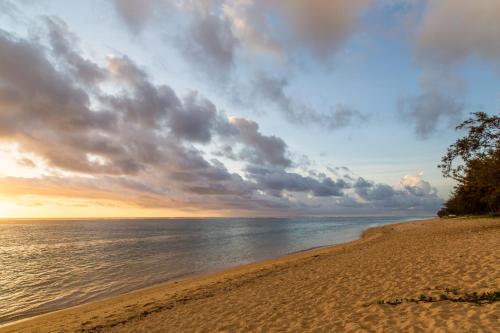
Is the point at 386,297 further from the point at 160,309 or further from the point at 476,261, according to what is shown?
the point at 160,309

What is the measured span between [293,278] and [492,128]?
2246 centimetres

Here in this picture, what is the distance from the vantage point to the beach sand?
7805mm

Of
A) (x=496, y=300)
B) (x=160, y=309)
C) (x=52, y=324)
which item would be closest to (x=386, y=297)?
(x=496, y=300)

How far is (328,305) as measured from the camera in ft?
33.1

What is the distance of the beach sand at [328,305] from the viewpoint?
7.81 meters

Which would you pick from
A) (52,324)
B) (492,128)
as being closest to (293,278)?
(52,324)

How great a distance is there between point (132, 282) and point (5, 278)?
500 inches

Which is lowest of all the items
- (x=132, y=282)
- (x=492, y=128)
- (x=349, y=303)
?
(x=132, y=282)

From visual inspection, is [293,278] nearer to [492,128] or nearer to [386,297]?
[386,297]

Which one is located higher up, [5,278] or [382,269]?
[382,269]

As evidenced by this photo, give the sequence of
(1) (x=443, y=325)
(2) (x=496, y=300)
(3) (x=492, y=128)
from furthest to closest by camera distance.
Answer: (3) (x=492, y=128) < (2) (x=496, y=300) < (1) (x=443, y=325)

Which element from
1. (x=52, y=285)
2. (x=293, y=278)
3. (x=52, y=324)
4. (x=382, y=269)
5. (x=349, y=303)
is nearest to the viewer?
(x=349, y=303)

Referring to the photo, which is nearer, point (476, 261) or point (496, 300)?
point (496, 300)

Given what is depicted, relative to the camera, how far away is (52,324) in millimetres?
13305
